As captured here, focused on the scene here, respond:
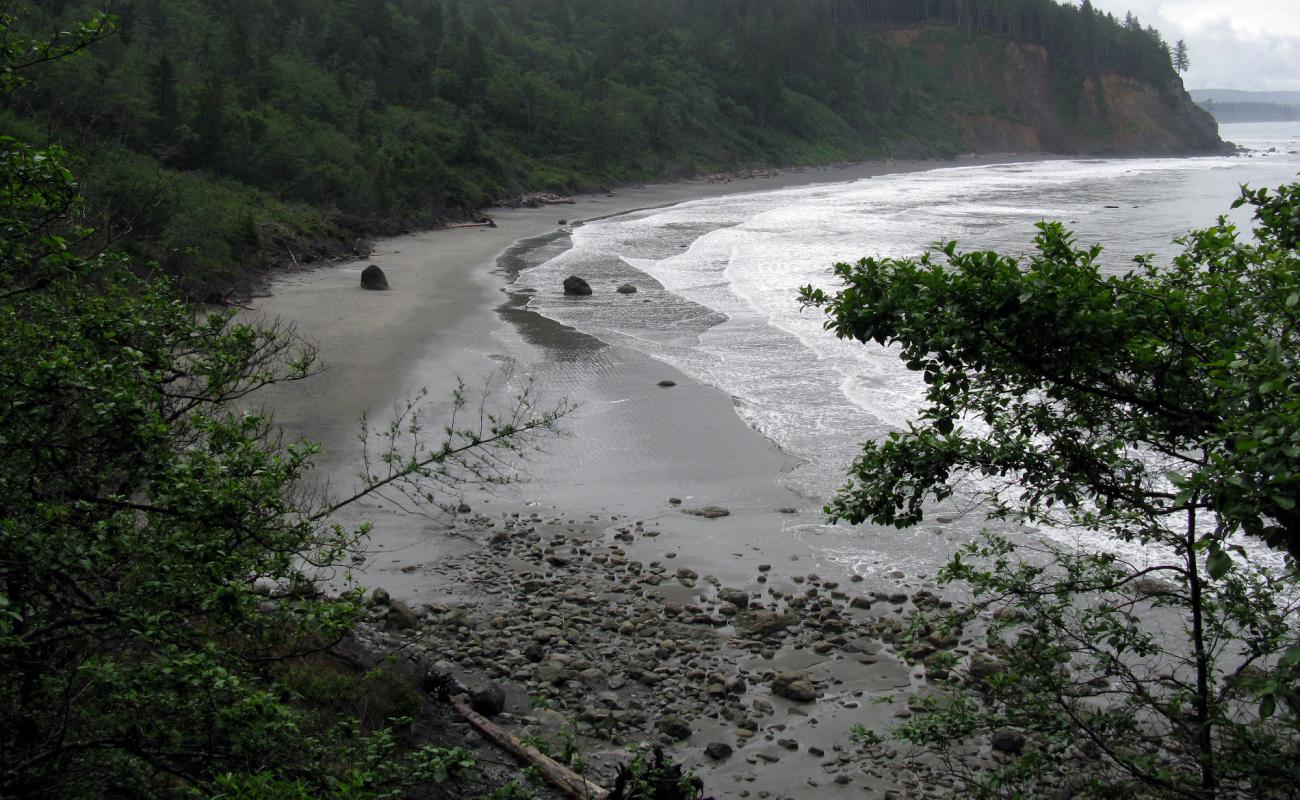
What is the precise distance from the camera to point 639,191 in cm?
6250

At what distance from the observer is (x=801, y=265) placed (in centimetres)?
3203

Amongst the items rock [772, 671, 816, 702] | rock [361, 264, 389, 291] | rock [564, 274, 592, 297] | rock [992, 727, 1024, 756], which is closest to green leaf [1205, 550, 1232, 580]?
rock [992, 727, 1024, 756]

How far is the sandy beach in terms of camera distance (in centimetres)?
737

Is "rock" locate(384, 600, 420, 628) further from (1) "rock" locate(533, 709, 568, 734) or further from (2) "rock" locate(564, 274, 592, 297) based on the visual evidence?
(2) "rock" locate(564, 274, 592, 297)

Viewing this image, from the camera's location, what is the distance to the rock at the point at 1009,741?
705 centimetres

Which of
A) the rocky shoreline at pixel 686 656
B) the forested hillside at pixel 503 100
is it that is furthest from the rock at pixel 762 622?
the forested hillside at pixel 503 100

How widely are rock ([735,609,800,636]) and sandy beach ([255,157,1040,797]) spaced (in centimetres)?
2

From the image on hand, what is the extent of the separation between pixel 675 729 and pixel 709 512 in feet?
15.4

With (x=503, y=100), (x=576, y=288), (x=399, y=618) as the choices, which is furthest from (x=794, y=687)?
(x=503, y=100)

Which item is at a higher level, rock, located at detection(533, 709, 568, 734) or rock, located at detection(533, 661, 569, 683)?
rock, located at detection(533, 661, 569, 683)

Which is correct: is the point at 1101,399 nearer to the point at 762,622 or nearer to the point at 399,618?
the point at 762,622

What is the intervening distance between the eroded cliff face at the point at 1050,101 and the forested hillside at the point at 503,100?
0.31m

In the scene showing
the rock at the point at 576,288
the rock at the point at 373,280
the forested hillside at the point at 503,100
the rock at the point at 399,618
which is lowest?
the rock at the point at 399,618

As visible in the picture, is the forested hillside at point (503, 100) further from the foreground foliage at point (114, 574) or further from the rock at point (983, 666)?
the rock at point (983, 666)
